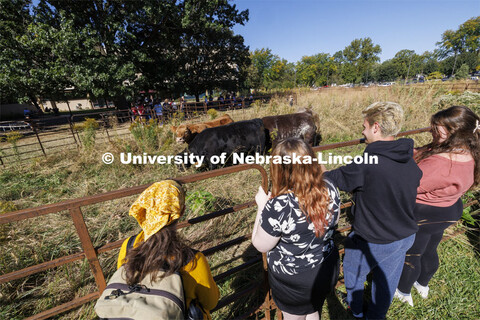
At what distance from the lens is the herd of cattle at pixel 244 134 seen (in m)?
5.57

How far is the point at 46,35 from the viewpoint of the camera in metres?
10.3

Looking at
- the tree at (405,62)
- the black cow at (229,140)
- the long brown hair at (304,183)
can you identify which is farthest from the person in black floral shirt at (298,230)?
the tree at (405,62)

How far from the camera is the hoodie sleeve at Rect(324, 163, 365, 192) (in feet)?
4.35

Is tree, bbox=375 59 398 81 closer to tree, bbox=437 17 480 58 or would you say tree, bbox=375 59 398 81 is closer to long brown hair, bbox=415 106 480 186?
tree, bbox=437 17 480 58

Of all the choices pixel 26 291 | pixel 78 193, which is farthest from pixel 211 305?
pixel 78 193

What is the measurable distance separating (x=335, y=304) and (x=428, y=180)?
1485 mm

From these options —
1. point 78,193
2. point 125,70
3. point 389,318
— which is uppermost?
point 125,70

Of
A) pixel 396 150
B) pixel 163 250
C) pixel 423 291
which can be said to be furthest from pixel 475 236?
pixel 163 250

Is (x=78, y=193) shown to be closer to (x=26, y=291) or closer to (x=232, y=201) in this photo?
(x=26, y=291)

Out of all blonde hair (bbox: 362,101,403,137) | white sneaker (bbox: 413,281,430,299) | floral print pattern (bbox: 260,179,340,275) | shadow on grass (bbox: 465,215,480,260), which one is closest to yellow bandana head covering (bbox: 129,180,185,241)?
floral print pattern (bbox: 260,179,340,275)

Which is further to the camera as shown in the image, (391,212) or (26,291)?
(26,291)

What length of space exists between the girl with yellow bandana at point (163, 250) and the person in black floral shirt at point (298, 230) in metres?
0.35

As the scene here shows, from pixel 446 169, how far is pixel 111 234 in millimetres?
3787

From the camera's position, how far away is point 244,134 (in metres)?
5.98
